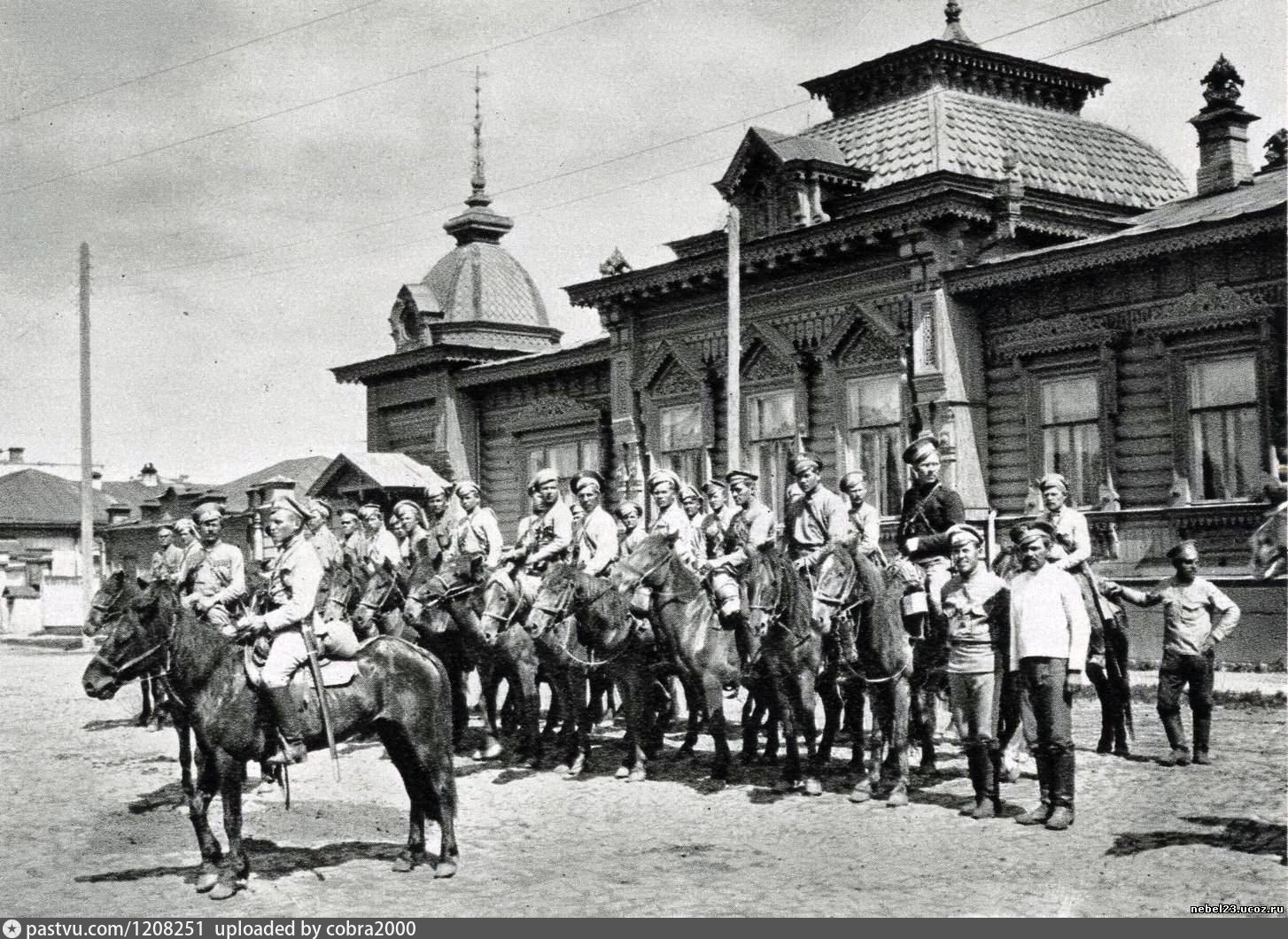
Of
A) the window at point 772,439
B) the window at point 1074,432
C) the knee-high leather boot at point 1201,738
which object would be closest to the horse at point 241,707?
the knee-high leather boot at point 1201,738

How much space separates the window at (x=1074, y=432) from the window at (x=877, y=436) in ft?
7.22

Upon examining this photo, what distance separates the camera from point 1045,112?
2395 cm

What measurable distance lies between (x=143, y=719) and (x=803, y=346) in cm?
1147

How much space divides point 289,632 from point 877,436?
47.3ft

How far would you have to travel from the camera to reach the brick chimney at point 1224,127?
19.3 metres

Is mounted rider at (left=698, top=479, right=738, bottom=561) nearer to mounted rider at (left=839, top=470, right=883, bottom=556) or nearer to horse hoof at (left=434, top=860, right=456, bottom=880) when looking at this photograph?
mounted rider at (left=839, top=470, right=883, bottom=556)

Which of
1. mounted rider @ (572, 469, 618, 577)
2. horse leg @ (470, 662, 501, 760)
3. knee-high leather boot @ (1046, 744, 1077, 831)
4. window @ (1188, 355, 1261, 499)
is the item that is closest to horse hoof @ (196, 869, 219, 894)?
mounted rider @ (572, 469, 618, 577)

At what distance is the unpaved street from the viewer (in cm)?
726

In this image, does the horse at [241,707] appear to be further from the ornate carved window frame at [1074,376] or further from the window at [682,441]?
the window at [682,441]

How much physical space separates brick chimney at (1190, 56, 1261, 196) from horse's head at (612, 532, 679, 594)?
12.5 m


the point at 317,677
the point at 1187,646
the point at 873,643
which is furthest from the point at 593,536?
the point at 1187,646

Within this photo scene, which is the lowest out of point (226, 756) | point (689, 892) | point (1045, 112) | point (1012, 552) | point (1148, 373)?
point (689, 892)

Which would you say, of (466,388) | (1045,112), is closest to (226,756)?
(1045,112)
